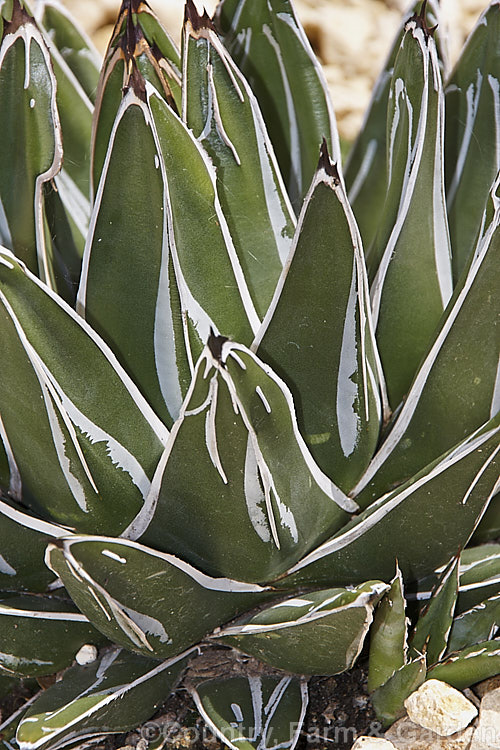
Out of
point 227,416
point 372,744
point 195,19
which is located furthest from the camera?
point 195,19

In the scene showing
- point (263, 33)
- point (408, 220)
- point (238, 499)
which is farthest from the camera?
point (263, 33)

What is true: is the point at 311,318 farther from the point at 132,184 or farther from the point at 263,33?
the point at 263,33

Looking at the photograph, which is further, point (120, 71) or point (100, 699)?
point (120, 71)

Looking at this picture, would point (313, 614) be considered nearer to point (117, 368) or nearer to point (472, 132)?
point (117, 368)

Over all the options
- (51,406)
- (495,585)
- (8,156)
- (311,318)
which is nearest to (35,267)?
(8,156)

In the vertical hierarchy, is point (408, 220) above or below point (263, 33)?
below

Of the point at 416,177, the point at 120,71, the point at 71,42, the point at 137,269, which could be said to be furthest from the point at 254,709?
the point at 71,42
